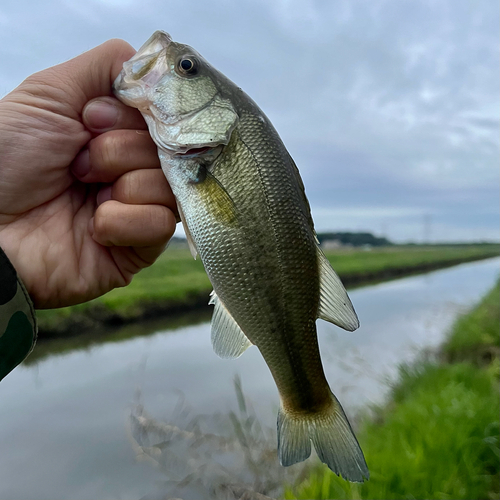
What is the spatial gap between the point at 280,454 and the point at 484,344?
963cm

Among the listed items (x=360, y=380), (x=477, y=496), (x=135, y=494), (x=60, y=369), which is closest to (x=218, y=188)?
(x=477, y=496)

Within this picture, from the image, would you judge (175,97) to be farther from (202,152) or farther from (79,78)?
(79,78)

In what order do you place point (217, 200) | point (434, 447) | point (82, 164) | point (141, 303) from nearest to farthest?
point (217, 200)
point (82, 164)
point (434, 447)
point (141, 303)

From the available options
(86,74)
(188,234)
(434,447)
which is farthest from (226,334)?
(434,447)

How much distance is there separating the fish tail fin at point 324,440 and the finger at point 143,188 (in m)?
1.14

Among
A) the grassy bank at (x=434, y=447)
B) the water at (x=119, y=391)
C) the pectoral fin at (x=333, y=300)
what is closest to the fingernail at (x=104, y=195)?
the pectoral fin at (x=333, y=300)

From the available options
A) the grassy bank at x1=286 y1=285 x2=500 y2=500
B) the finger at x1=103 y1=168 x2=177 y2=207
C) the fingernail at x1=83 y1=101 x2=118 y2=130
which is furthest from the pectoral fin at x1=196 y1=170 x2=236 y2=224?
the grassy bank at x1=286 y1=285 x2=500 y2=500

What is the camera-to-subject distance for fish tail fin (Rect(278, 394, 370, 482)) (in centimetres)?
172

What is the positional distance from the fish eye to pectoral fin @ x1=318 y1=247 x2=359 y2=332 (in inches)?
38.9

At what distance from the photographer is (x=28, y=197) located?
6.84ft

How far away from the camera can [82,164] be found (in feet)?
6.70

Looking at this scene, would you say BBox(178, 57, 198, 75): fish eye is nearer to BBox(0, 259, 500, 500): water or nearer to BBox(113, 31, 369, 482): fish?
BBox(113, 31, 369, 482): fish

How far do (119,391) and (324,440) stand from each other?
322 inches

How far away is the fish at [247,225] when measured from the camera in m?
1.75
